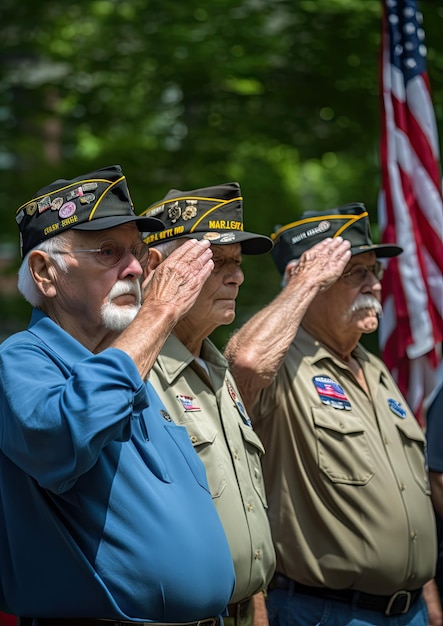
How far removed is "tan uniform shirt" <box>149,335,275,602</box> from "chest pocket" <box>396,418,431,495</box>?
95cm

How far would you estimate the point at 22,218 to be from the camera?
3033 mm

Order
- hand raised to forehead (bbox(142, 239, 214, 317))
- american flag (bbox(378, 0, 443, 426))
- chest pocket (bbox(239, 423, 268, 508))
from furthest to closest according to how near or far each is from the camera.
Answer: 1. american flag (bbox(378, 0, 443, 426))
2. chest pocket (bbox(239, 423, 268, 508))
3. hand raised to forehead (bbox(142, 239, 214, 317))

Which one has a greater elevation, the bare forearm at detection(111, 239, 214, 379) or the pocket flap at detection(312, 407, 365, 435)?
the bare forearm at detection(111, 239, 214, 379)

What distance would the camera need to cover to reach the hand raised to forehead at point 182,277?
2.82m

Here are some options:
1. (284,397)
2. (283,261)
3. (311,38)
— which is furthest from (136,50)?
(284,397)

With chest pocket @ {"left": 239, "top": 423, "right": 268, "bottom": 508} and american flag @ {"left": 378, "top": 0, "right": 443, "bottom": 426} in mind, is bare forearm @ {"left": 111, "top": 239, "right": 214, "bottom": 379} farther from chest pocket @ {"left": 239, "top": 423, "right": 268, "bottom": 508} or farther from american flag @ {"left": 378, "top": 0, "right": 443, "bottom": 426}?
american flag @ {"left": 378, "top": 0, "right": 443, "bottom": 426}

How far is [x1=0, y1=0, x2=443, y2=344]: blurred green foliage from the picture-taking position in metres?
7.85

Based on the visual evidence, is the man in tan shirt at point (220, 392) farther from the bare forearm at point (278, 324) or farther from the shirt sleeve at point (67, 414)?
the shirt sleeve at point (67, 414)

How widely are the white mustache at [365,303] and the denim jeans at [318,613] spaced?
1334 millimetres

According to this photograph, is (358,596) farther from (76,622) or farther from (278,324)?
(76,622)

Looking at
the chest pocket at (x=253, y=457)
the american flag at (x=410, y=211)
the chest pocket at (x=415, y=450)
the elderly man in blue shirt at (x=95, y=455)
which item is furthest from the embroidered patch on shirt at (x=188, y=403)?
the american flag at (x=410, y=211)

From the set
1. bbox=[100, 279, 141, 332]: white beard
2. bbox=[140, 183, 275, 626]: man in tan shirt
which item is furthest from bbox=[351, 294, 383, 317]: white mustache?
bbox=[100, 279, 141, 332]: white beard

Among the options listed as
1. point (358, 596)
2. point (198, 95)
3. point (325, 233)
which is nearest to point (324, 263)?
point (325, 233)

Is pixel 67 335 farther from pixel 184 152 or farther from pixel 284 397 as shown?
pixel 184 152
